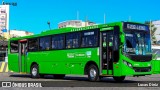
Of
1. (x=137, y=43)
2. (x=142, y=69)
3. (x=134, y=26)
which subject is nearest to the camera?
(x=142, y=69)

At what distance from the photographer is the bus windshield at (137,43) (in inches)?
730

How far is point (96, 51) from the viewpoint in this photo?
19.8 meters

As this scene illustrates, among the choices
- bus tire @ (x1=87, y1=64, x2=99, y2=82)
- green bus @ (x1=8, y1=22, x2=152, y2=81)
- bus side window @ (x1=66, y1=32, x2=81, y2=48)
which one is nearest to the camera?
green bus @ (x1=8, y1=22, x2=152, y2=81)

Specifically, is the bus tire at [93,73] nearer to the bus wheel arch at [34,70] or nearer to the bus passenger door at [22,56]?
the bus wheel arch at [34,70]

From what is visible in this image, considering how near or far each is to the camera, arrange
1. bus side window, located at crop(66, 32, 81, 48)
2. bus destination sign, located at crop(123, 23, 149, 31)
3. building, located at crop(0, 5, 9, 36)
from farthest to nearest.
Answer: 1. building, located at crop(0, 5, 9, 36)
2. bus side window, located at crop(66, 32, 81, 48)
3. bus destination sign, located at crop(123, 23, 149, 31)

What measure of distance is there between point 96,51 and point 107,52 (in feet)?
2.81

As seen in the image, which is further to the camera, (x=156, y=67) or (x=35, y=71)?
(x=35, y=71)

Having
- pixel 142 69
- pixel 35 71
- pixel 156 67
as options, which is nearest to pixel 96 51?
pixel 142 69

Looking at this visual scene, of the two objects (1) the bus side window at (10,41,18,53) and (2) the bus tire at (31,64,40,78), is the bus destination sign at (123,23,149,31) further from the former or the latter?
(1) the bus side window at (10,41,18,53)

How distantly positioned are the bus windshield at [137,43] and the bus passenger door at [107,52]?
2.79 ft

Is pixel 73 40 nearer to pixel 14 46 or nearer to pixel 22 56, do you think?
pixel 22 56

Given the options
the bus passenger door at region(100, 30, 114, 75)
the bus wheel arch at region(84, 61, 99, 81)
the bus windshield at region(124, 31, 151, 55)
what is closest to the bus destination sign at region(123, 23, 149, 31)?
the bus windshield at region(124, 31, 151, 55)

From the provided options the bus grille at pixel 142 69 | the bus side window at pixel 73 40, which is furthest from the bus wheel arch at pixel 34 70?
the bus grille at pixel 142 69

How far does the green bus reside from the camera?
60.6ft
